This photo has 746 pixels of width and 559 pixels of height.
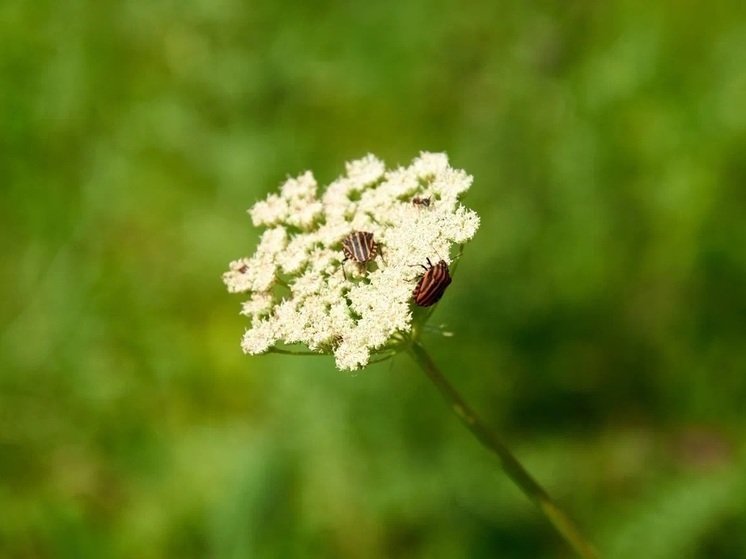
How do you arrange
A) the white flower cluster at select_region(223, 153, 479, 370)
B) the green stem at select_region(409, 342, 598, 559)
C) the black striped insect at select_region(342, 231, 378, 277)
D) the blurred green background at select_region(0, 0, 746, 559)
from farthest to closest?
1. the blurred green background at select_region(0, 0, 746, 559)
2. the black striped insect at select_region(342, 231, 378, 277)
3. the white flower cluster at select_region(223, 153, 479, 370)
4. the green stem at select_region(409, 342, 598, 559)

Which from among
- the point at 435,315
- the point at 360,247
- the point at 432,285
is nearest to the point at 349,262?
the point at 360,247

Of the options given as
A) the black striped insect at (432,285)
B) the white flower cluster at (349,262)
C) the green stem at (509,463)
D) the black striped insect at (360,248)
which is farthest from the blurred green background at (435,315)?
the black striped insect at (432,285)

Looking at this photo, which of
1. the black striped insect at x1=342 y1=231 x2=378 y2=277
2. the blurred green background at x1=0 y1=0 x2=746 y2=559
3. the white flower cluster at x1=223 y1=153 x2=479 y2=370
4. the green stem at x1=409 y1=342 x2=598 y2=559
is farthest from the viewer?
the blurred green background at x1=0 y1=0 x2=746 y2=559

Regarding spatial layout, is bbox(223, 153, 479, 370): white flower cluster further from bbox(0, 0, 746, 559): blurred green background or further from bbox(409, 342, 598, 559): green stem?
bbox(0, 0, 746, 559): blurred green background

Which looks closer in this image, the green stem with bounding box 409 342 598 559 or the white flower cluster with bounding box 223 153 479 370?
the green stem with bounding box 409 342 598 559

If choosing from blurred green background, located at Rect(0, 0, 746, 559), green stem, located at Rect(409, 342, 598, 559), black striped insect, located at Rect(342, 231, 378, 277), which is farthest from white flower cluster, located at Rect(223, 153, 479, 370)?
blurred green background, located at Rect(0, 0, 746, 559)

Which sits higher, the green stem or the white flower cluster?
the white flower cluster

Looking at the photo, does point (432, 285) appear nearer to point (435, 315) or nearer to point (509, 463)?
point (509, 463)
